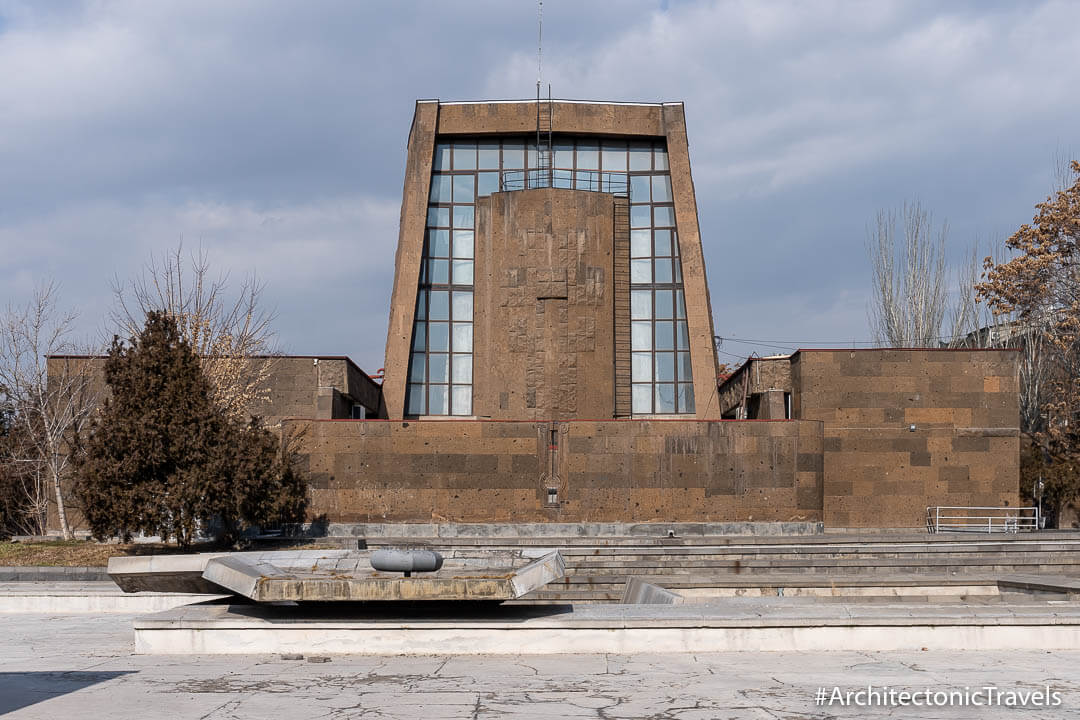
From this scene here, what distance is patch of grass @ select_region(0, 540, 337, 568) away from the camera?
22953 mm

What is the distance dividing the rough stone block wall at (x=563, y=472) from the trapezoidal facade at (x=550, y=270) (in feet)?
10.0

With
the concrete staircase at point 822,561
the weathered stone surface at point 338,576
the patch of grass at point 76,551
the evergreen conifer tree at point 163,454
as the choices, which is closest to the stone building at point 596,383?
the patch of grass at point 76,551

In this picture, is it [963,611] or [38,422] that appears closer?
[963,611]

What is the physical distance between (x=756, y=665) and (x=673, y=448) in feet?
63.8

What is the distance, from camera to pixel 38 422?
30047mm

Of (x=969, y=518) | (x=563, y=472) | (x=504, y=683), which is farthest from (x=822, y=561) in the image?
(x=504, y=683)

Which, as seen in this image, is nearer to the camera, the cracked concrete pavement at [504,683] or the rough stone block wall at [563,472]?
the cracked concrete pavement at [504,683]

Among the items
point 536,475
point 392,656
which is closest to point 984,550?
point 536,475

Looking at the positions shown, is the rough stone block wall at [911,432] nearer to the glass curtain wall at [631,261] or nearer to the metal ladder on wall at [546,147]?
the glass curtain wall at [631,261]

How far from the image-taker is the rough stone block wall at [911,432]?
2944 centimetres

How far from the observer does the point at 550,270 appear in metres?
32.0

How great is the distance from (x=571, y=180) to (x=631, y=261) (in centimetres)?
351

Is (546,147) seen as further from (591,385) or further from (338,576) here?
(338,576)

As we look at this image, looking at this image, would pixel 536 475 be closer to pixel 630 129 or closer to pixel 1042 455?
pixel 630 129
